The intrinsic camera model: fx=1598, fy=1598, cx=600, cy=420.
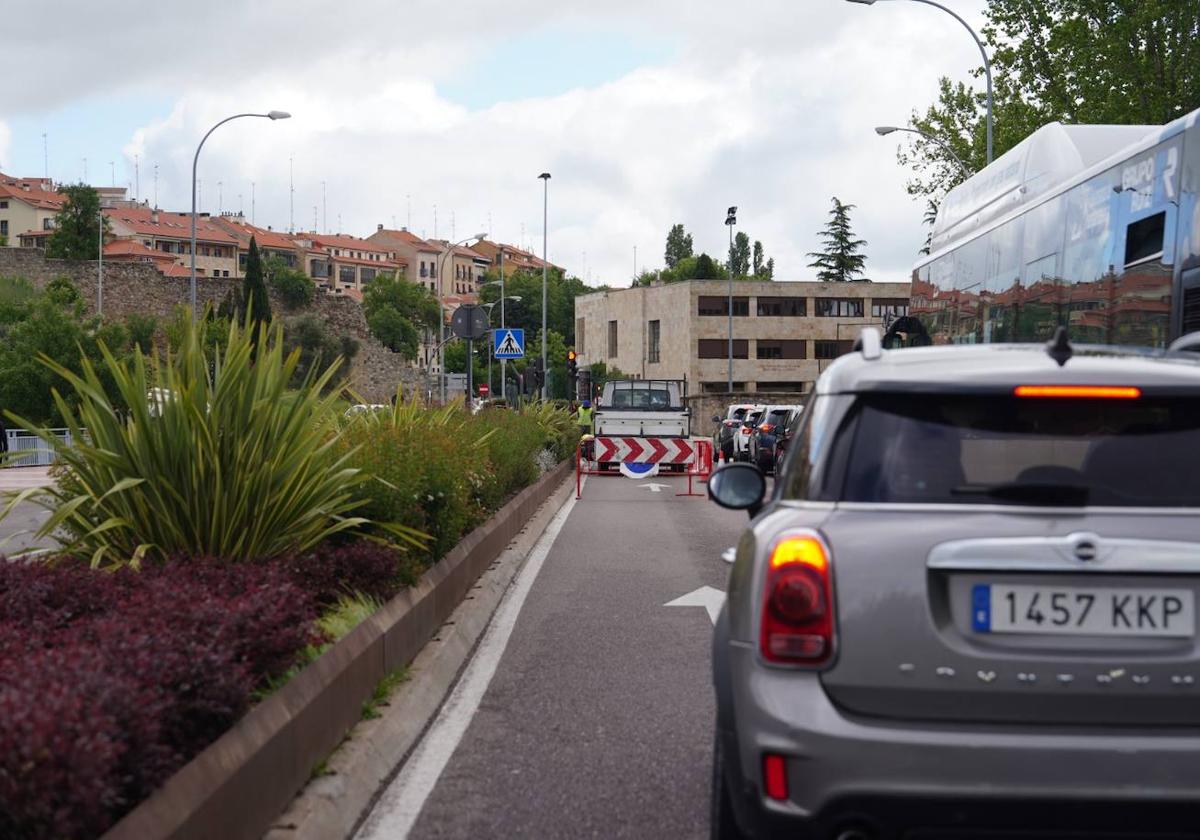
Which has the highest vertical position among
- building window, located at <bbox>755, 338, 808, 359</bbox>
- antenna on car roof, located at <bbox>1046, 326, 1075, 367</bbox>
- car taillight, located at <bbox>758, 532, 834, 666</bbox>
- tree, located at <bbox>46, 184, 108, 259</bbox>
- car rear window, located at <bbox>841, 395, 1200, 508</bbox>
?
tree, located at <bbox>46, 184, 108, 259</bbox>

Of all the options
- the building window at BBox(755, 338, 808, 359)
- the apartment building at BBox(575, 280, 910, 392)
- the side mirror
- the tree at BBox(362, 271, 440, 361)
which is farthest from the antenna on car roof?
the tree at BBox(362, 271, 440, 361)

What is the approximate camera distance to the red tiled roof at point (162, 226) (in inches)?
6624

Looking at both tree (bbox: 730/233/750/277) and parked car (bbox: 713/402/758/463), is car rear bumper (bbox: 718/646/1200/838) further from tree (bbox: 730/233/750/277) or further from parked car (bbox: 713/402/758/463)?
tree (bbox: 730/233/750/277)

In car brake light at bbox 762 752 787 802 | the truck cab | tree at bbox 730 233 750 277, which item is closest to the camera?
car brake light at bbox 762 752 787 802

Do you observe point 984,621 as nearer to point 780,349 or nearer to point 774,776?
point 774,776

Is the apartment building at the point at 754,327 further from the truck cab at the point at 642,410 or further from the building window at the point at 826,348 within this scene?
the truck cab at the point at 642,410

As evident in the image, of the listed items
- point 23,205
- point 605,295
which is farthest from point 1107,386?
point 23,205

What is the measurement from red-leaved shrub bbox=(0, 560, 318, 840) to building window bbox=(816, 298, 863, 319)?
110 m

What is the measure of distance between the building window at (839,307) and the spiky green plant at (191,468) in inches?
4276

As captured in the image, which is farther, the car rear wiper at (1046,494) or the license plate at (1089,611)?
the car rear wiper at (1046,494)

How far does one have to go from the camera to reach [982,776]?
380 centimetres

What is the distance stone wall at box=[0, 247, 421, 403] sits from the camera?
100 meters

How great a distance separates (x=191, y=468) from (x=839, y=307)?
361 ft

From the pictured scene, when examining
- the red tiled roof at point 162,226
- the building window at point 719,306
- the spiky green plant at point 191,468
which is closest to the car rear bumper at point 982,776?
the spiky green plant at point 191,468
